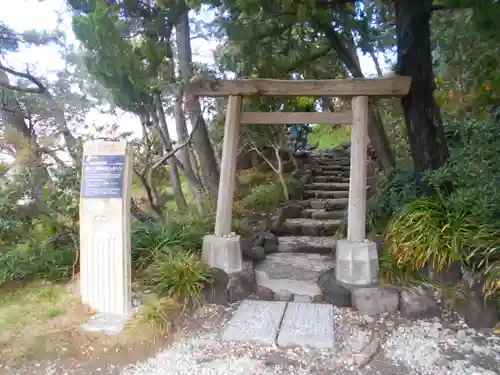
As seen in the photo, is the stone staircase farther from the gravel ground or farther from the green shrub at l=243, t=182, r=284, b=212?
the gravel ground

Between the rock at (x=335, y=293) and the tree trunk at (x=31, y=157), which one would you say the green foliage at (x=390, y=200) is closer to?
the rock at (x=335, y=293)

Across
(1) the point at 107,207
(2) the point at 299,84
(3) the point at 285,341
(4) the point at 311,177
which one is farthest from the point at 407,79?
(4) the point at 311,177

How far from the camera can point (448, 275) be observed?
3574 mm

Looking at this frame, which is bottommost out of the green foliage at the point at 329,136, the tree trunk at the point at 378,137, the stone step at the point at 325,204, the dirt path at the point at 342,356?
the dirt path at the point at 342,356

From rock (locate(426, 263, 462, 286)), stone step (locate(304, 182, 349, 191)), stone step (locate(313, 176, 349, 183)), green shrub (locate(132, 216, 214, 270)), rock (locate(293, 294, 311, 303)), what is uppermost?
stone step (locate(313, 176, 349, 183))

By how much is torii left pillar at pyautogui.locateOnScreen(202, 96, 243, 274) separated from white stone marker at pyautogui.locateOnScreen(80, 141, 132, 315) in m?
1.02

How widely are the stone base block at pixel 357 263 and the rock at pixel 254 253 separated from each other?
1.27 meters

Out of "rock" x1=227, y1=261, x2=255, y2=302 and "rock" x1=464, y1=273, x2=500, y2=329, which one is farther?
"rock" x1=227, y1=261, x2=255, y2=302

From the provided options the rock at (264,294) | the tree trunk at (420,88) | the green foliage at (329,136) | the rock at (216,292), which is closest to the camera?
the rock at (216,292)

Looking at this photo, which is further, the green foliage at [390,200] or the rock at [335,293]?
the green foliage at [390,200]

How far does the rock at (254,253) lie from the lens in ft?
15.6

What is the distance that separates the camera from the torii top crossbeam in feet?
12.8

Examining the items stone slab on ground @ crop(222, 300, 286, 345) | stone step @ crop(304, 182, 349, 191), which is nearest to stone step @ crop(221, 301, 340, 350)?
stone slab on ground @ crop(222, 300, 286, 345)

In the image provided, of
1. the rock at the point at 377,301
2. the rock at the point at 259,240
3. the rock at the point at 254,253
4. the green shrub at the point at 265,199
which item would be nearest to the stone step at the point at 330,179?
the green shrub at the point at 265,199
